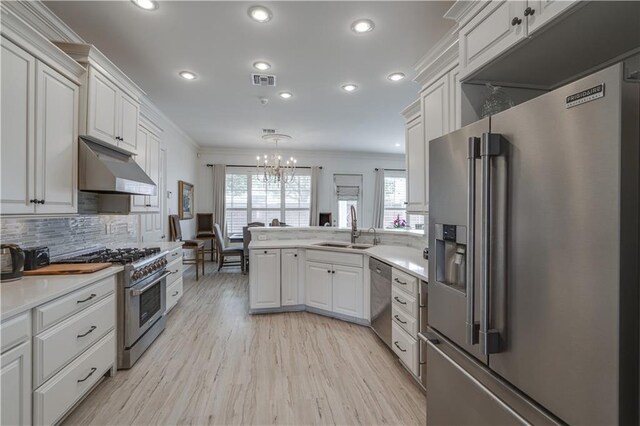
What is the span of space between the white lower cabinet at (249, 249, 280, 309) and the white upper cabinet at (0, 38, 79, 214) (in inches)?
74.5

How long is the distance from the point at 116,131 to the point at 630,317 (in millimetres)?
3567

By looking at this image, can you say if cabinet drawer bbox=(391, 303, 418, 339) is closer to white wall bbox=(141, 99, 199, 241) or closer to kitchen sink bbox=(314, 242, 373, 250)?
kitchen sink bbox=(314, 242, 373, 250)

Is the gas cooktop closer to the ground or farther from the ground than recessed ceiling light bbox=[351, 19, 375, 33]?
closer to the ground

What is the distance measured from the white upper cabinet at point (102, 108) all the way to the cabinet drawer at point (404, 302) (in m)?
2.90

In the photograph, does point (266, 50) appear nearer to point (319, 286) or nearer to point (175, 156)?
point (319, 286)

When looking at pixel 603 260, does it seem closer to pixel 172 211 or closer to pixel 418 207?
pixel 418 207

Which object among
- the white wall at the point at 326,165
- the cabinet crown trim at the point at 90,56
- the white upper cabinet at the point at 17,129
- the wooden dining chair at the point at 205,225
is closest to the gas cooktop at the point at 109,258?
the white upper cabinet at the point at 17,129

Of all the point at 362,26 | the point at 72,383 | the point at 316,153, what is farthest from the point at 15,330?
the point at 316,153

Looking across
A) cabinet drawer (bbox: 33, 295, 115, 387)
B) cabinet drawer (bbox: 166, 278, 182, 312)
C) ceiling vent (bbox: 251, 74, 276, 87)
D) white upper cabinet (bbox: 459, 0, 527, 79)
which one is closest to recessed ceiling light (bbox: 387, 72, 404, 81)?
ceiling vent (bbox: 251, 74, 276, 87)

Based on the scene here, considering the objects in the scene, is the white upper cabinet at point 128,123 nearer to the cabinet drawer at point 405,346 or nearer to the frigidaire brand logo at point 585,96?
the cabinet drawer at point 405,346

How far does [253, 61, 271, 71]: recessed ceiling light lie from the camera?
3.06 m

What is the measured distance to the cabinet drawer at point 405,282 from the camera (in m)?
2.15

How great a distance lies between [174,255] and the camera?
3.69m

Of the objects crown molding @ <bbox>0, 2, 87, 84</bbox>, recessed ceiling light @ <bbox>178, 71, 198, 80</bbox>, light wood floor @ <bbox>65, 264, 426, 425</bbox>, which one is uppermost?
recessed ceiling light @ <bbox>178, 71, 198, 80</bbox>
